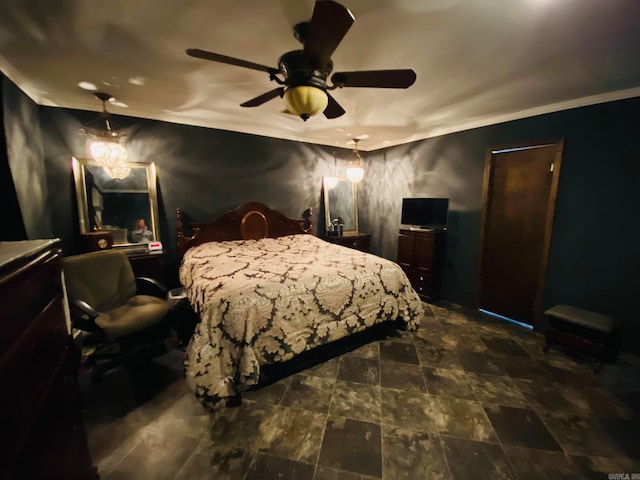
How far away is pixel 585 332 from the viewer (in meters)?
2.41

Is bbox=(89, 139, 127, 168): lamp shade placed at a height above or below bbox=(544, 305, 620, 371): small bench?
above

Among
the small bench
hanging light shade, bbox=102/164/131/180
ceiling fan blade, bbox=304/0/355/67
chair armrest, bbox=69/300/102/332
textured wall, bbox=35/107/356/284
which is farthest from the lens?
hanging light shade, bbox=102/164/131/180

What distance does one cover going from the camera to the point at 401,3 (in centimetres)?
139

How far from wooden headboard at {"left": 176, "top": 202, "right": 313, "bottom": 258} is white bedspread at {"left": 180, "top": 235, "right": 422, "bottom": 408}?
454 millimetres

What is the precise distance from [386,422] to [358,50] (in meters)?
2.59

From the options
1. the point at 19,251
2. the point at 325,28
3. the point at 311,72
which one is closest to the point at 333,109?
the point at 311,72

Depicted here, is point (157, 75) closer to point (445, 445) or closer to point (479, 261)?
point (445, 445)

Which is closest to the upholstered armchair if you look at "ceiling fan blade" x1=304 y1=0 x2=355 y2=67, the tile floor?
the tile floor

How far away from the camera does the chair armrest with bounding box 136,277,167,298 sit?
272cm

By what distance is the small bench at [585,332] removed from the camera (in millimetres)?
2314

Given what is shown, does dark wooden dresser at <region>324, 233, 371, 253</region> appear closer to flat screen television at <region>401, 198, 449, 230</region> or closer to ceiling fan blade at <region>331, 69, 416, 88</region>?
flat screen television at <region>401, 198, 449, 230</region>

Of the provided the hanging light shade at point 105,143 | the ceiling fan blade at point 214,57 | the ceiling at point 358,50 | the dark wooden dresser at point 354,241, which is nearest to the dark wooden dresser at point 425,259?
the dark wooden dresser at point 354,241

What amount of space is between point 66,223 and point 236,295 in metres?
2.55

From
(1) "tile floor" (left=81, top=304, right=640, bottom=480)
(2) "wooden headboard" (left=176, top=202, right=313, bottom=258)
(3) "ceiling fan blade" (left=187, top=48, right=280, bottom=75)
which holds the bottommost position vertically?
(1) "tile floor" (left=81, top=304, right=640, bottom=480)
